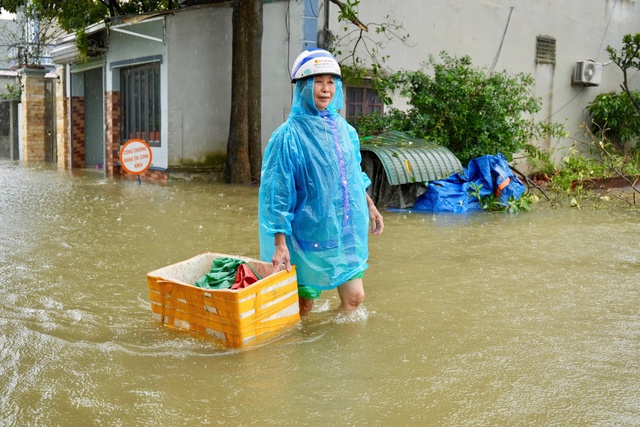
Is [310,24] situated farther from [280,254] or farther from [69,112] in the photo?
[280,254]

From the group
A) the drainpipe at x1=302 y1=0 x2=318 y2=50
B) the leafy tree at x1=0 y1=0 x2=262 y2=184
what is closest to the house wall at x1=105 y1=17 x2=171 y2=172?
the leafy tree at x1=0 y1=0 x2=262 y2=184

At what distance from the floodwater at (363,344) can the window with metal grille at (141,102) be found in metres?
7.30

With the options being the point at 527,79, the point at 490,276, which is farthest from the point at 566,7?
the point at 490,276

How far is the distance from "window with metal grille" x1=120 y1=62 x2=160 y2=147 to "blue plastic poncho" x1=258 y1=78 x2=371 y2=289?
11.2 meters

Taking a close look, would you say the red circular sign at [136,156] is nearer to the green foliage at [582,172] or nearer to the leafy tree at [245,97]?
the leafy tree at [245,97]

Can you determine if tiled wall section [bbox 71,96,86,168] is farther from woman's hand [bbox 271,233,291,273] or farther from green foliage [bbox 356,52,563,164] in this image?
woman's hand [bbox 271,233,291,273]

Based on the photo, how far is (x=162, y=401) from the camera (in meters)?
3.49

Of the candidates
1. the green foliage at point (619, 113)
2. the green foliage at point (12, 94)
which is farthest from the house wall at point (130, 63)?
the green foliage at point (619, 113)

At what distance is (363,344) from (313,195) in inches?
37.4

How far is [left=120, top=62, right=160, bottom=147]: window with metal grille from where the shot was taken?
50.3ft

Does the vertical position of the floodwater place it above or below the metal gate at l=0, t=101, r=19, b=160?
below

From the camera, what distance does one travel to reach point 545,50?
A: 1847cm

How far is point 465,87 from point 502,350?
8364 mm

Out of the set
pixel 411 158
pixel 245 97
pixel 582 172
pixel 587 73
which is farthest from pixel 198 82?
pixel 587 73
